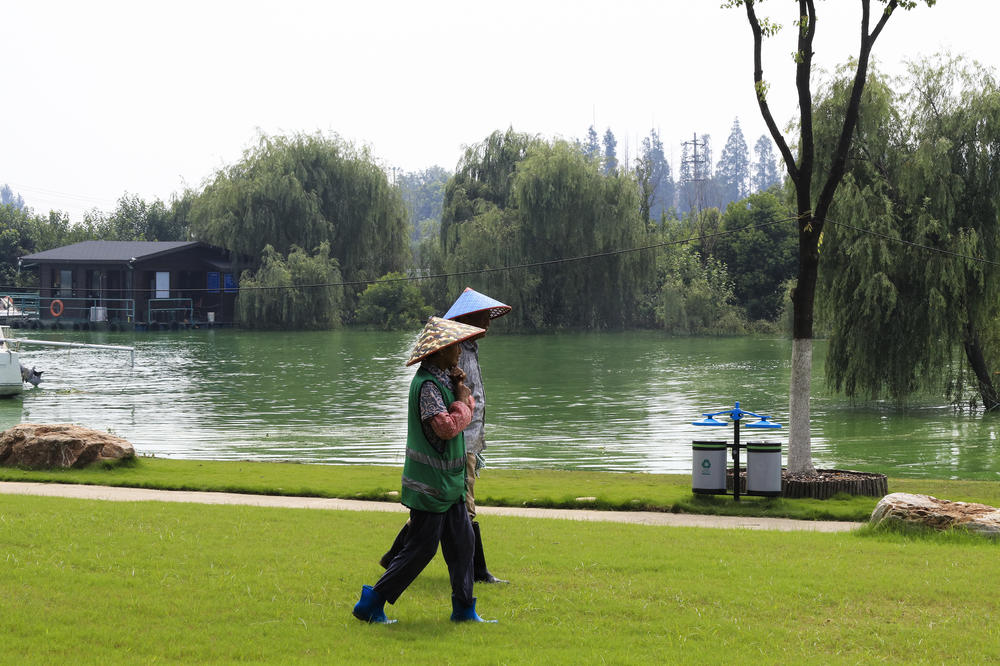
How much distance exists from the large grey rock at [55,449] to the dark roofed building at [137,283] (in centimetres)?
5531

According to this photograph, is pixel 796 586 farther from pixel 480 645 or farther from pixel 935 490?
pixel 935 490

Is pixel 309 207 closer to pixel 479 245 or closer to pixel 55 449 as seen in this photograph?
pixel 479 245

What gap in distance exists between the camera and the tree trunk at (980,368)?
2697 centimetres

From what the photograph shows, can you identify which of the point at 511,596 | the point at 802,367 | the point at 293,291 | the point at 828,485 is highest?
the point at 293,291

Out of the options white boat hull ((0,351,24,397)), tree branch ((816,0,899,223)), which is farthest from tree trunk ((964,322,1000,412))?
white boat hull ((0,351,24,397))

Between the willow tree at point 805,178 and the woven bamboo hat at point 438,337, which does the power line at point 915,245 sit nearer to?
the willow tree at point 805,178

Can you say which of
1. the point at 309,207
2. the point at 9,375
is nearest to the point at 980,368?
the point at 9,375

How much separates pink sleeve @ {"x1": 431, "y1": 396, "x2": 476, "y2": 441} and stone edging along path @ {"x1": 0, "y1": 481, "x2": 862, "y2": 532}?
204 inches

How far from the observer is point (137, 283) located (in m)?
70.5

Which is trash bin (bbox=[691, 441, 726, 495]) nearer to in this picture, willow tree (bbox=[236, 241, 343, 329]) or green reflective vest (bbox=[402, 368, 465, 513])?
green reflective vest (bbox=[402, 368, 465, 513])

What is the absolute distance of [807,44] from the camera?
14500mm

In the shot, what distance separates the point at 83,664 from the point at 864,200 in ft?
77.9

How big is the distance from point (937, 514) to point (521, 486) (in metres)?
5.69

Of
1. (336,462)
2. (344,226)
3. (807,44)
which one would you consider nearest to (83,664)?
(807,44)
